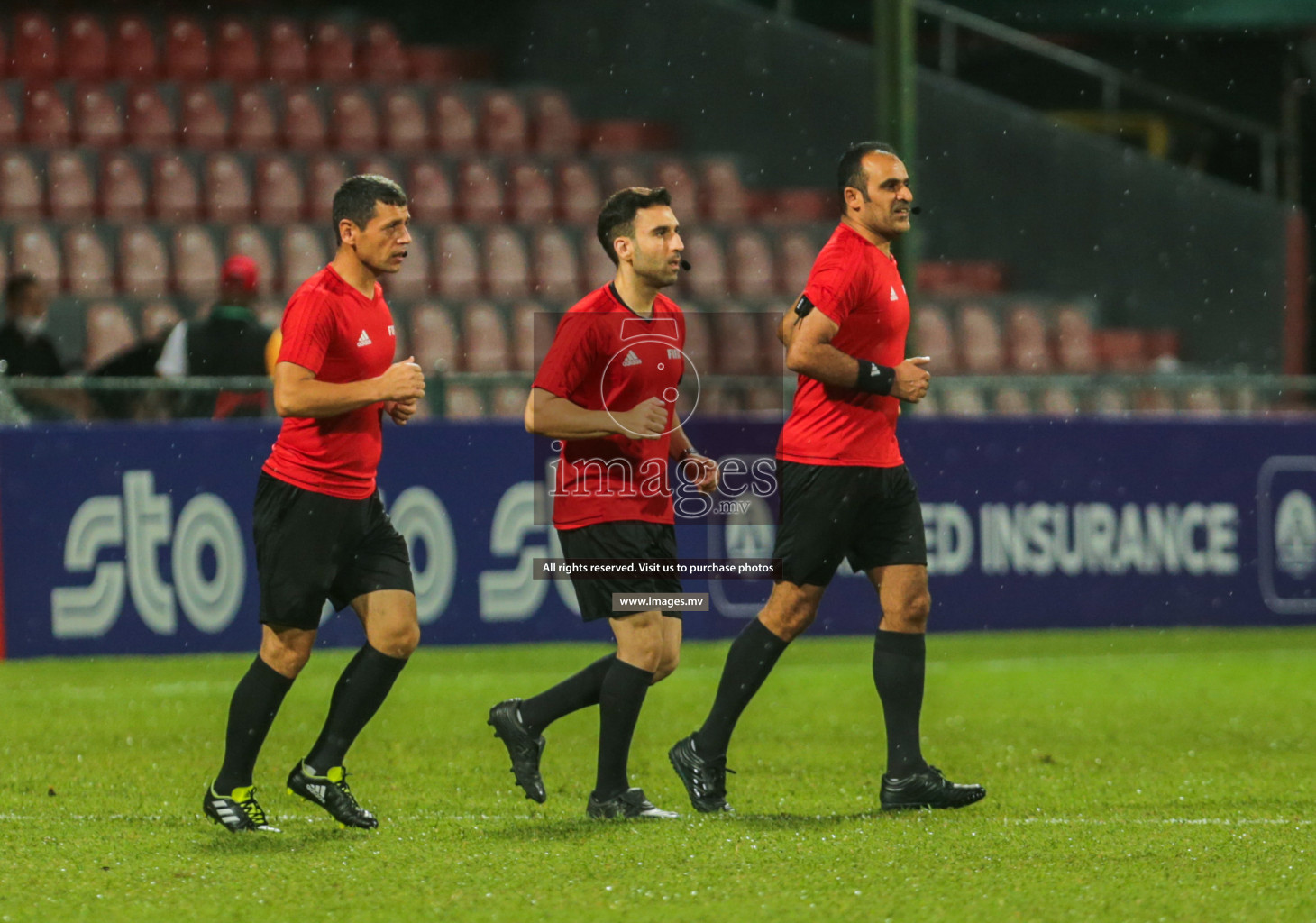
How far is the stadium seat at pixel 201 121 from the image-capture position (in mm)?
17484

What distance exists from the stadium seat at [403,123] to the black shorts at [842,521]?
38.7 feet

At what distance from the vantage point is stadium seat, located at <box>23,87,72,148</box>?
56.0 ft

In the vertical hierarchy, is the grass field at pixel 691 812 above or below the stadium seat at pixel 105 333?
below

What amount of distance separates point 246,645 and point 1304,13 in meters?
14.1

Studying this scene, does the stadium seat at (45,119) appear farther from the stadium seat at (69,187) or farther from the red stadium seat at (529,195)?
the red stadium seat at (529,195)

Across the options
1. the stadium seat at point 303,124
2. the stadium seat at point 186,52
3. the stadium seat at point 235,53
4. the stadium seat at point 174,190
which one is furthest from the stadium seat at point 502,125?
the stadium seat at point 174,190

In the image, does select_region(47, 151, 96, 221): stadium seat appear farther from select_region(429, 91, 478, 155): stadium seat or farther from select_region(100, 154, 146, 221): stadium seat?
select_region(429, 91, 478, 155): stadium seat

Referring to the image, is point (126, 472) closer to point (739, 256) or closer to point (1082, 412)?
point (1082, 412)

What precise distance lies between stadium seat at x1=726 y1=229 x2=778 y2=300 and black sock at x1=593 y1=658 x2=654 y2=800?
1107 centimetres

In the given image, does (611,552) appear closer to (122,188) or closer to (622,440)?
(622,440)

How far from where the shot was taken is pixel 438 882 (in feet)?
18.1

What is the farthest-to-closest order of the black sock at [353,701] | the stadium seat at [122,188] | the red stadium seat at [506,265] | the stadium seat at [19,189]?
the red stadium seat at [506,265]
the stadium seat at [122,188]
the stadium seat at [19,189]
the black sock at [353,701]

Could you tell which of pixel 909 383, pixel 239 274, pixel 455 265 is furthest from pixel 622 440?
pixel 455 265

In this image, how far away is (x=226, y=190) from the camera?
17.1 metres
